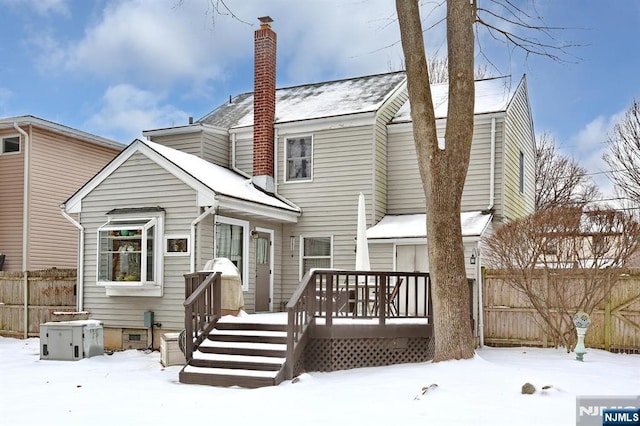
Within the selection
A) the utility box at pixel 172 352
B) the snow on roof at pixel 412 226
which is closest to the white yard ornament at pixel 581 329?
the snow on roof at pixel 412 226

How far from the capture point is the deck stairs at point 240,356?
876 centimetres

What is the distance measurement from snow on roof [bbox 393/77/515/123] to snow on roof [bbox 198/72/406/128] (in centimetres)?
69

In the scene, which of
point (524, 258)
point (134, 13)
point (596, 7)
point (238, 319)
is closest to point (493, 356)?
point (524, 258)

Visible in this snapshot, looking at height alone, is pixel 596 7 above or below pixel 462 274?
above

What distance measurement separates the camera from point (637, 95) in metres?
22.3

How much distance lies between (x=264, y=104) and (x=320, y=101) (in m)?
1.80

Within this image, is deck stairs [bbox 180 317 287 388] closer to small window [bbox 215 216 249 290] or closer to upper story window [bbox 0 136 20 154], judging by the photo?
small window [bbox 215 216 249 290]

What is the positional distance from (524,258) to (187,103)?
54.2 feet

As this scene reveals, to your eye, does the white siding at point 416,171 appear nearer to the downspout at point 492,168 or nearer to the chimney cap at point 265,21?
the downspout at point 492,168

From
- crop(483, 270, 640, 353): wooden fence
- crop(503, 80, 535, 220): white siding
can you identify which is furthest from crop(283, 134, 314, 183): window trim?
crop(483, 270, 640, 353): wooden fence

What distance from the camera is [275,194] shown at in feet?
50.2

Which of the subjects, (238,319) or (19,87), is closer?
(238,319)

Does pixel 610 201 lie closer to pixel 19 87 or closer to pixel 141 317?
pixel 141 317

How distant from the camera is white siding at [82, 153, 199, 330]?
1239 centimetres
